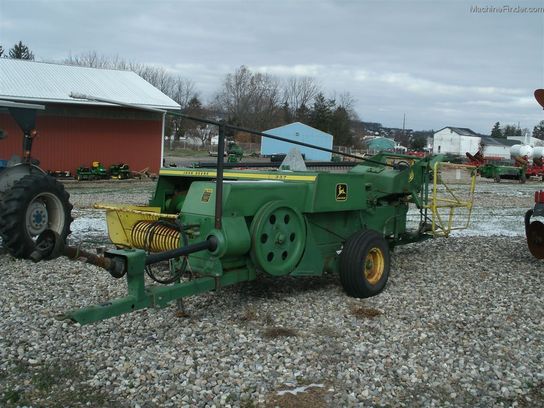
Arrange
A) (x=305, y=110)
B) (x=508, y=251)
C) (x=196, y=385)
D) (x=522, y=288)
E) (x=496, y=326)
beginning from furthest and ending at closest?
1. (x=305, y=110)
2. (x=508, y=251)
3. (x=522, y=288)
4. (x=496, y=326)
5. (x=196, y=385)

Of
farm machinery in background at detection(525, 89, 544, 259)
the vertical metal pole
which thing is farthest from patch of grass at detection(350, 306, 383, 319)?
farm machinery in background at detection(525, 89, 544, 259)

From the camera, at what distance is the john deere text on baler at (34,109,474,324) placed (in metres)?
4.72

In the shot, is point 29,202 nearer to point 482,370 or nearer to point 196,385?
point 196,385

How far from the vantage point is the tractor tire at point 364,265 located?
19.9 ft

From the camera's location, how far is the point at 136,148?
23297mm

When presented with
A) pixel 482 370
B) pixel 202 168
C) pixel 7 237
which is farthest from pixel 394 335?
pixel 7 237

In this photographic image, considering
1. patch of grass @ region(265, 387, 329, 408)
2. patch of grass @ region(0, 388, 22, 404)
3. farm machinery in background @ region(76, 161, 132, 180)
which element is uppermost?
farm machinery in background @ region(76, 161, 132, 180)

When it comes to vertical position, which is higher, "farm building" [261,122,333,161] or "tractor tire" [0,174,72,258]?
"farm building" [261,122,333,161]

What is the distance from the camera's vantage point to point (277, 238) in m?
5.45

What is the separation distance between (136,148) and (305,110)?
1994 inches

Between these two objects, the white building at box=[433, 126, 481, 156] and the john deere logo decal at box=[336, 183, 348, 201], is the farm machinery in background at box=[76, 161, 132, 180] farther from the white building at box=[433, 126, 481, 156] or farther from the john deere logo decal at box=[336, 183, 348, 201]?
the white building at box=[433, 126, 481, 156]

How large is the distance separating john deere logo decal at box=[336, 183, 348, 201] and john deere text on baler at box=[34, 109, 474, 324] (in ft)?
0.04

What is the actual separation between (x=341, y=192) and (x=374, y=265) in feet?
2.96

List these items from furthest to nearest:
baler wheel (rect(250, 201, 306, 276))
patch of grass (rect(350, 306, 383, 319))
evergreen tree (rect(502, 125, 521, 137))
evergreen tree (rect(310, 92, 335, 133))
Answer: evergreen tree (rect(502, 125, 521, 137)), evergreen tree (rect(310, 92, 335, 133)), patch of grass (rect(350, 306, 383, 319)), baler wheel (rect(250, 201, 306, 276))
